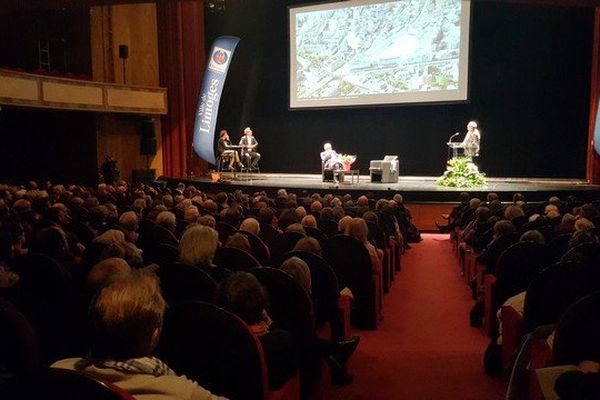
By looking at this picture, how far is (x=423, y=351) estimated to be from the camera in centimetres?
351

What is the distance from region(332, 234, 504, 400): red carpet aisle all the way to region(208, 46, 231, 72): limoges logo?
28.4ft

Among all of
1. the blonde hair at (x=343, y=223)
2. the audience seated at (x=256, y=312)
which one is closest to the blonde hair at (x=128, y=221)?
the blonde hair at (x=343, y=223)

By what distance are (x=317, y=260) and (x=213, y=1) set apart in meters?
7.49

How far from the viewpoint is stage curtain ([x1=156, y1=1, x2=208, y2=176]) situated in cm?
1403

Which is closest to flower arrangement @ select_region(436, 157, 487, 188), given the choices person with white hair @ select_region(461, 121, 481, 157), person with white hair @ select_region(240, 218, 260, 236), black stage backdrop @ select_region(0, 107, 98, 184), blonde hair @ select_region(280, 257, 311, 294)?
person with white hair @ select_region(461, 121, 481, 157)

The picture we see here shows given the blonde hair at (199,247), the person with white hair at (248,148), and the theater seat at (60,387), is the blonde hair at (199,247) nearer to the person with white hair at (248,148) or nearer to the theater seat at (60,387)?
the theater seat at (60,387)

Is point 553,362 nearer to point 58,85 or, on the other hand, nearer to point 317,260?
point 317,260

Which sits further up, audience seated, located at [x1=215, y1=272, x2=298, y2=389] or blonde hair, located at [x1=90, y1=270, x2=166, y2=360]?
blonde hair, located at [x1=90, y1=270, x2=166, y2=360]

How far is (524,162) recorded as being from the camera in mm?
11680

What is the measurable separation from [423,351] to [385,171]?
25.2ft

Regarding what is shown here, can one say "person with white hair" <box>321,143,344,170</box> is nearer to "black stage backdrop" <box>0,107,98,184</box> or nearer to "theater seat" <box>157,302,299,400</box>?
"black stage backdrop" <box>0,107,98,184</box>

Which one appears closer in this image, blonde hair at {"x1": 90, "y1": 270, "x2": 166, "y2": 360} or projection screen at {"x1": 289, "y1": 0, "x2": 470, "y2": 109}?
blonde hair at {"x1": 90, "y1": 270, "x2": 166, "y2": 360}

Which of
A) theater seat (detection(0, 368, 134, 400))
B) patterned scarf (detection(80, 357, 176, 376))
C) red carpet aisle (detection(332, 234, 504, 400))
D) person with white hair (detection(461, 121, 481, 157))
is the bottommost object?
red carpet aisle (detection(332, 234, 504, 400))

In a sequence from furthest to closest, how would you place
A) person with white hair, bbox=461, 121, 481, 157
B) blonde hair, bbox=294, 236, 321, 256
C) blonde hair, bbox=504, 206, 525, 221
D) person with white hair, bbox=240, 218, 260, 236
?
person with white hair, bbox=461, 121, 481, 157
blonde hair, bbox=504, 206, 525, 221
person with white hair, bbox=240, 218, 260, 236
blonde hair, bbox=294, 236, 321, 256
